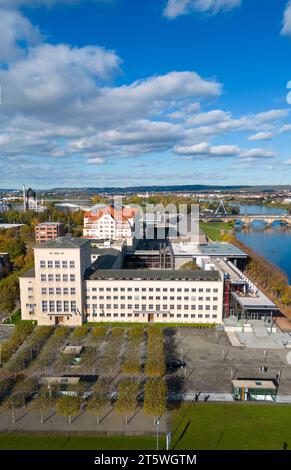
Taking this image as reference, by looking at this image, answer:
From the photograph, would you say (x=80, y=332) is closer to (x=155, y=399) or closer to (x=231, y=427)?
(x=155, y=399)

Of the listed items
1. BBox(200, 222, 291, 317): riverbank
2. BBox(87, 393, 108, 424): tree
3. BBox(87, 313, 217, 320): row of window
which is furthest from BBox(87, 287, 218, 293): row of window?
BBox(87, 393, 108, 424): tree

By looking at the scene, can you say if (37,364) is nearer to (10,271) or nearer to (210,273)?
(210,273)

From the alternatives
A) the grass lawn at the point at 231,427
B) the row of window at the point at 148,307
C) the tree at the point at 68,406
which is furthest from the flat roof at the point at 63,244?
the grass lawn at the point at 231,427

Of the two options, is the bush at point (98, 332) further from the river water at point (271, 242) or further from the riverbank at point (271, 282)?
the river water at point (271, 242)

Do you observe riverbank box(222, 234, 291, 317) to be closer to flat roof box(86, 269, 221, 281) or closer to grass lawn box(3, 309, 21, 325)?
flat roof box(86, 269, 221, 281)
